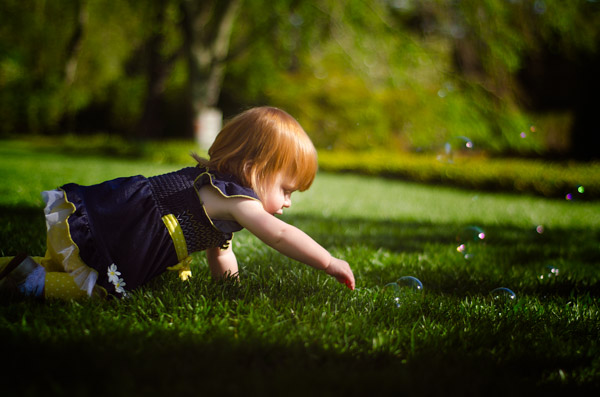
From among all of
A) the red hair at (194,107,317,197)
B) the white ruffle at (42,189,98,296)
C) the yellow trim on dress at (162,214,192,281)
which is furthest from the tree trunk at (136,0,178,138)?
the yellow trim on dress at (162,214,192,281)

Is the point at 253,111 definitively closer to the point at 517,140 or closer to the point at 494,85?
the point at 517,140

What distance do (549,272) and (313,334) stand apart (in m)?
2.07

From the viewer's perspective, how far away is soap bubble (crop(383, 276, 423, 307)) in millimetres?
2155

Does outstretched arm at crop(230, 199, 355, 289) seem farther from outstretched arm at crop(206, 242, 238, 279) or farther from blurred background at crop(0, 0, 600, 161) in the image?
blurred background at crop(0, 0, 600, 161)

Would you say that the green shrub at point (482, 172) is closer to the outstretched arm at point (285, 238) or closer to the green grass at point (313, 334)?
the green grass at point (313, 334)

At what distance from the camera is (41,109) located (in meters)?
15.7

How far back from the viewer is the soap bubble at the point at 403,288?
7.07ft

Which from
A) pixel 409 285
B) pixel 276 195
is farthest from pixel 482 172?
pixel 276 195

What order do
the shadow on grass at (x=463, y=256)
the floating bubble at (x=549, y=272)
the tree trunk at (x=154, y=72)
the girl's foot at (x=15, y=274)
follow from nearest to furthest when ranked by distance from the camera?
the girl's foot at (x=15, y=274) → the shadow on grass at (x=463, y=256) → the floating bubble at (x=549, y=272) → the tree trunk at (x=154, y=72)

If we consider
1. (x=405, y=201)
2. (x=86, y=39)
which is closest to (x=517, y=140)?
(x=405, y=201)

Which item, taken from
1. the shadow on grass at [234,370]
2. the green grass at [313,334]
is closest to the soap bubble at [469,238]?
the green grass at [313,334]

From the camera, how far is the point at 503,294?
2275 mm

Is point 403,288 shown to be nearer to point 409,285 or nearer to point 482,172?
point 409,285

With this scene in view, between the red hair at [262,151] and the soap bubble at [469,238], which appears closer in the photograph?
the red hair at [262,151]
